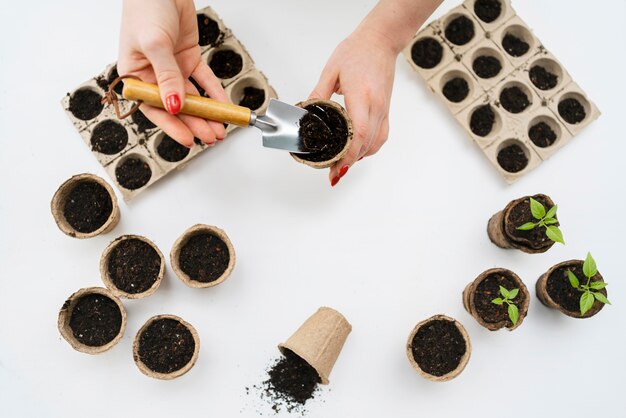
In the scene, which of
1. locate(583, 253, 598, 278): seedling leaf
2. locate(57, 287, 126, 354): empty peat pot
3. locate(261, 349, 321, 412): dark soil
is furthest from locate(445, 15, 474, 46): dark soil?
locate(57, 287, 126, 354): empty peat pot

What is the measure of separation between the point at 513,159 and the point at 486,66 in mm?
336

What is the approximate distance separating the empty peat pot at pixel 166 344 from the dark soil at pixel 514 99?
125cm

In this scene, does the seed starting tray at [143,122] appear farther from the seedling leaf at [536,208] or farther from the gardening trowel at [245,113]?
the seedling leaf at [536,208]

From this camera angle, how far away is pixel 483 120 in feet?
5.87

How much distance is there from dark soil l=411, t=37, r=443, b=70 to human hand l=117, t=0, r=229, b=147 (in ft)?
2.23

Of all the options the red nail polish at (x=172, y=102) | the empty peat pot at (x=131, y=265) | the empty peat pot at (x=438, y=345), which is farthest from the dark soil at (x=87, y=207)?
the empty peat pot at (x=438, y=345)

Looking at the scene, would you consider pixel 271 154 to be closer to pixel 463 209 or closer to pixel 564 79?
pixel 463 209

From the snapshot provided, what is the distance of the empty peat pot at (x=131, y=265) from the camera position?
1.57 m

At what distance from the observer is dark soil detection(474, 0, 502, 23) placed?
5.99ft

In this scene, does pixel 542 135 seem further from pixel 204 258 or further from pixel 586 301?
pixel 204 258

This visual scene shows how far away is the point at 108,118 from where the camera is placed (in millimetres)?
1702

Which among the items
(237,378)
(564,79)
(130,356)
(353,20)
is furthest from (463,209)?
(130,356)

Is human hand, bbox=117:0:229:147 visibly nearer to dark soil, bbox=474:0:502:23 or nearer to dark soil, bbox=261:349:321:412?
dark soil, bbox=261:349:321:412

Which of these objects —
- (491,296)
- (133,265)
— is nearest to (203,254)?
(133,265)
